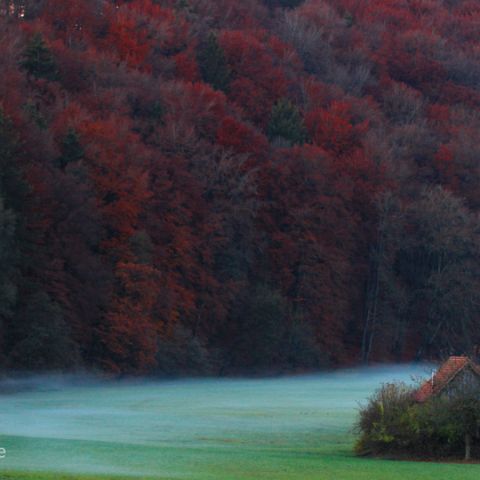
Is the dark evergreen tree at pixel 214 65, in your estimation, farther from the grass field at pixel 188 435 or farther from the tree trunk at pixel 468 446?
the tree trunk at pixel 468 446

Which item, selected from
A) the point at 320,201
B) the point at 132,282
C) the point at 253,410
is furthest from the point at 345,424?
the point at 320,201

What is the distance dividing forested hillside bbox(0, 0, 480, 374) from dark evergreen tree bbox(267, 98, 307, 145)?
9.5 inches

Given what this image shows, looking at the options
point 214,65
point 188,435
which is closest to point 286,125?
point 214,65

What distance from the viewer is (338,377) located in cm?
9412

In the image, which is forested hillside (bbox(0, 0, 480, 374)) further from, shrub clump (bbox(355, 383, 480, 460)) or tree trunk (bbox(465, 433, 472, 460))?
tree trunk (bbox(465, 433, 472, 460))

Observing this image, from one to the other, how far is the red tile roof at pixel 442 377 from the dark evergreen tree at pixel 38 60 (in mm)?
64222

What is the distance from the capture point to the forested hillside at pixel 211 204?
8306 centimetres

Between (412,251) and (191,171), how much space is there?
21831mm

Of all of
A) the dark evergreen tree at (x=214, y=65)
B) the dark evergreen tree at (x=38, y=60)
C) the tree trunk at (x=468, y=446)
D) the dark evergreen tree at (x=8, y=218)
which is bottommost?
the tree trunk at (x=468, y=446)

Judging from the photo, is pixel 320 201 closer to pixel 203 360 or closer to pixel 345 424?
pixel 203 360

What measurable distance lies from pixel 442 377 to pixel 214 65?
86804 millimetres

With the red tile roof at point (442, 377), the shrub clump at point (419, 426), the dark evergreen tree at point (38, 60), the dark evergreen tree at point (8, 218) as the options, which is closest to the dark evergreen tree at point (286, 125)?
the dark evergreen tree at point (38, 60)

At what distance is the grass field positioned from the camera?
108ft

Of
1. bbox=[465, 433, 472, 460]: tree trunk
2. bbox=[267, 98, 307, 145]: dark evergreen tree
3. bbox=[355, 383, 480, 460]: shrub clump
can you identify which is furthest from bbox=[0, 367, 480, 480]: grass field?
bbox=[267, 98, 307, 145]: dark evergreen tree
